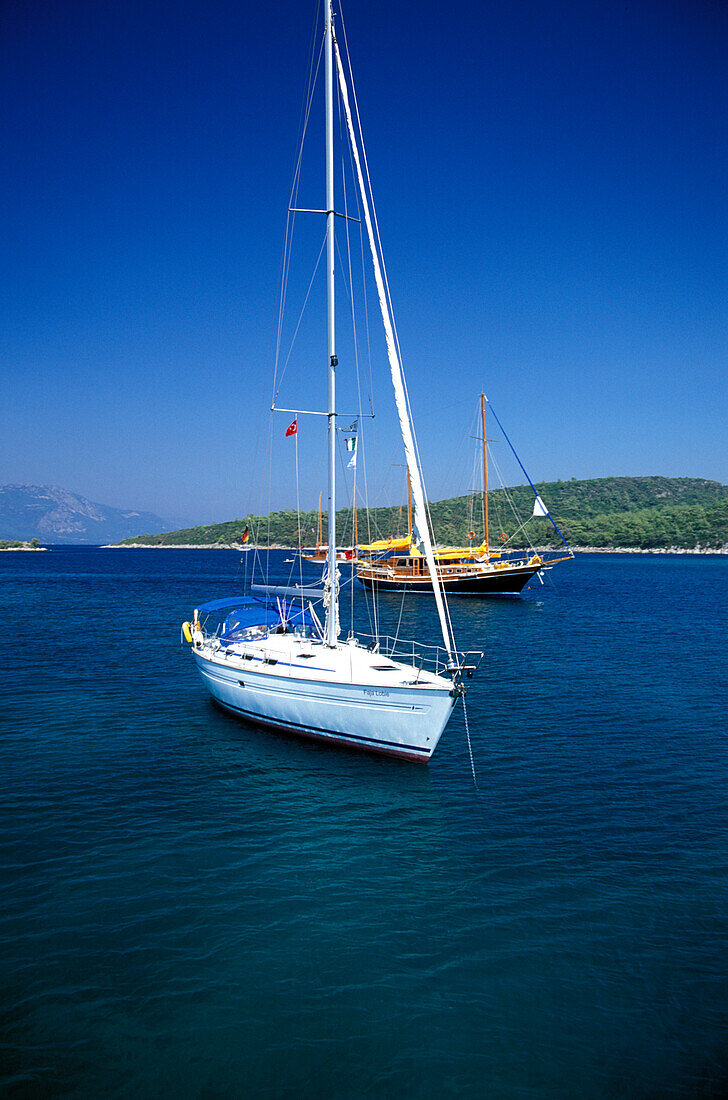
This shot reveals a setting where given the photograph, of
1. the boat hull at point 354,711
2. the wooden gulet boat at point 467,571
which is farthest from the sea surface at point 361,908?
the wooden gulet boat at point 467,571

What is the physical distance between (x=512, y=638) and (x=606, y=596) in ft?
94.2

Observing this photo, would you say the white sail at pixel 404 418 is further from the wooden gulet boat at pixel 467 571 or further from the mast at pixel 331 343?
the wooden gulet boat at pixel 467 571

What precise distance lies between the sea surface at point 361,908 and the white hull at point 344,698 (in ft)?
2.36

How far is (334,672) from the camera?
1700 cm

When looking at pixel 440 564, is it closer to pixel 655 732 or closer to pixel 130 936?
pixel 655 732

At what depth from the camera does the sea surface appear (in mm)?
7547

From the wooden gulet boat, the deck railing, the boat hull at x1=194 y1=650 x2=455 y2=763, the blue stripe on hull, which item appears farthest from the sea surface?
the wooden gulet boat

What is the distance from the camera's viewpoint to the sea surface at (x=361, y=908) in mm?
7547

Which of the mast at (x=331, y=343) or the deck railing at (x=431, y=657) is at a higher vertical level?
the mast at (x=331, y=343)

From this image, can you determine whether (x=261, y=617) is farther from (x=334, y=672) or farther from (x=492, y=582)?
(x=492, y=582)

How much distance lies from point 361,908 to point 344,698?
6.23m

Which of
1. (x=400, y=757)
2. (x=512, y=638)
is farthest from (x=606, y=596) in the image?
(x=400, y=757)

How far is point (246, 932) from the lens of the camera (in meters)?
9.75

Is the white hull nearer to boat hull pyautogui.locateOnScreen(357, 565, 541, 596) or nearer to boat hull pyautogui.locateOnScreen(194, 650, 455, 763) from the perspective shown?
boat hull pyautogui.locateOnScreen(194, 650, 455, 763)
